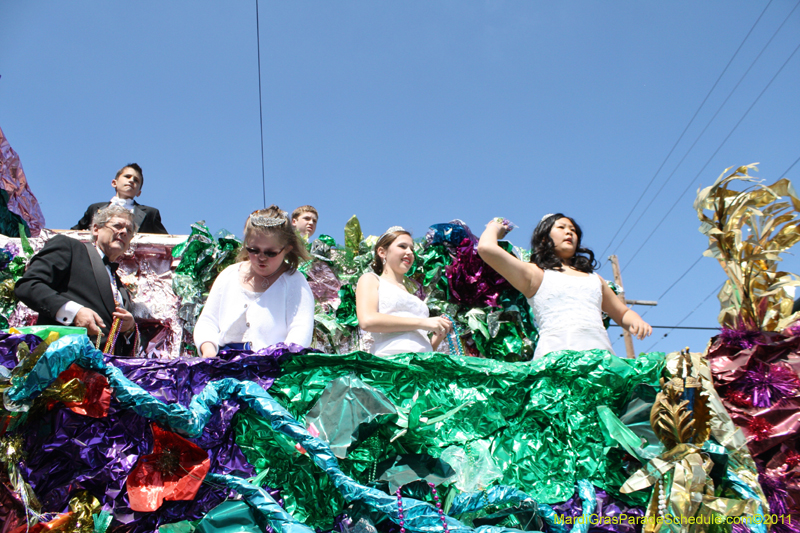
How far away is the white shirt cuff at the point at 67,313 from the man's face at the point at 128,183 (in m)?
1.73

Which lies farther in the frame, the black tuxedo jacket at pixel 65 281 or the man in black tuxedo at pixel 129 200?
the man in black tuxedo at pixel 129 200

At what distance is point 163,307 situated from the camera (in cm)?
368

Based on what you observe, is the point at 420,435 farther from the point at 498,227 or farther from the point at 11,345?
the point at 498,227

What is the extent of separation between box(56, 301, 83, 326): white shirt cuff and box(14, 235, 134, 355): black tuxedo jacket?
0.06 ft

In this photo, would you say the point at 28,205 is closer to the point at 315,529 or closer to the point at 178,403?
the point at 178,403

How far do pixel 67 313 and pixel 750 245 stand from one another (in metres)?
2.77

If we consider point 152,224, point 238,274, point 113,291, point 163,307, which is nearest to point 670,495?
point 238,274

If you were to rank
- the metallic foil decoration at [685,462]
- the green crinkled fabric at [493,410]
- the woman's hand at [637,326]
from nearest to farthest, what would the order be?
the metallic foil decoration at [685,462] → the green crinkled fabric at [493,410] → the woman's hand at [637,326]

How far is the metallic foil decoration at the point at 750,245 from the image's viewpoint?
2289mm

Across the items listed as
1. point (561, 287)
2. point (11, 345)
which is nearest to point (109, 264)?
point (11, 345)

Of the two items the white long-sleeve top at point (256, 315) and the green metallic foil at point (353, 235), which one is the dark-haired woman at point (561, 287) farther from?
the green metallic foil at point (353, 235)

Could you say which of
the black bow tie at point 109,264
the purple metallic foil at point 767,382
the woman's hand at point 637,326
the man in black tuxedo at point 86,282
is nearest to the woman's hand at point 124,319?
the man in black tuxedo at point 86,282

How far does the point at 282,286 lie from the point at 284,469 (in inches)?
45.0

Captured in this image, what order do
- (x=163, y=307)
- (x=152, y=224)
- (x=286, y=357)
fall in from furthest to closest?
(x=152, y=224) → (x=163, y=307) → (x=286, y=357)
